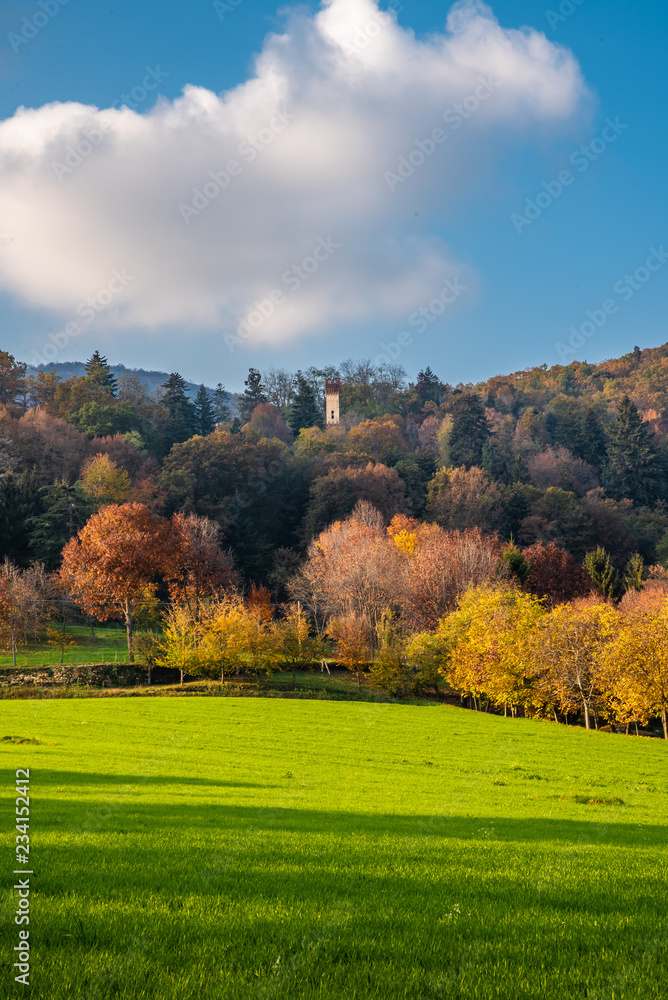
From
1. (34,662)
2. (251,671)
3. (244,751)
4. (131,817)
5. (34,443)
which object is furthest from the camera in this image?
(34,443)

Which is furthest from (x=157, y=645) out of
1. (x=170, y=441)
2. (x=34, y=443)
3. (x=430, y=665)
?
(x=170, y=441)

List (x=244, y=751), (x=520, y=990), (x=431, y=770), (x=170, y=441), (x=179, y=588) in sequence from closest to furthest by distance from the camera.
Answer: (x=520, y=990)
(x=431, y=770)
(x=244, y=751)
(x=179, y=588)
(x=170, y=441)

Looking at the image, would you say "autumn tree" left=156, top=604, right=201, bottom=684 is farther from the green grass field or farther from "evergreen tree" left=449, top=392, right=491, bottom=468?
"evergreen tree" left=449, top=392, right=491, bottom=468

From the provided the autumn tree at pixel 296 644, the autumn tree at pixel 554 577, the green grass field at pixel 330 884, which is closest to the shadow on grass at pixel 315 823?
the green grass field at pixel 330 884

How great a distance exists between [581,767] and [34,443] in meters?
74.7

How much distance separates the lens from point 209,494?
82562mm

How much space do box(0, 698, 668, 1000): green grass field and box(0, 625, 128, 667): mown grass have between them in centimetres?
2978

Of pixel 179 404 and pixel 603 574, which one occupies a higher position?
pixel 179 404

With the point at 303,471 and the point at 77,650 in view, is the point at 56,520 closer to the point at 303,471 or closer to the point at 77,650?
the point at 77,650

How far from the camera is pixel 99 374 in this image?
4279 inches

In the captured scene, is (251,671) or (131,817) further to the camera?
(251,671)

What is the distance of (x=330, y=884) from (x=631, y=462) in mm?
105379

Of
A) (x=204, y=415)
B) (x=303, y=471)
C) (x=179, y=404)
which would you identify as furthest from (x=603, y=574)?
(x=204, y=415)

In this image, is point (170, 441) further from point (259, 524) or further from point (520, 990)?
point (520, 990)
